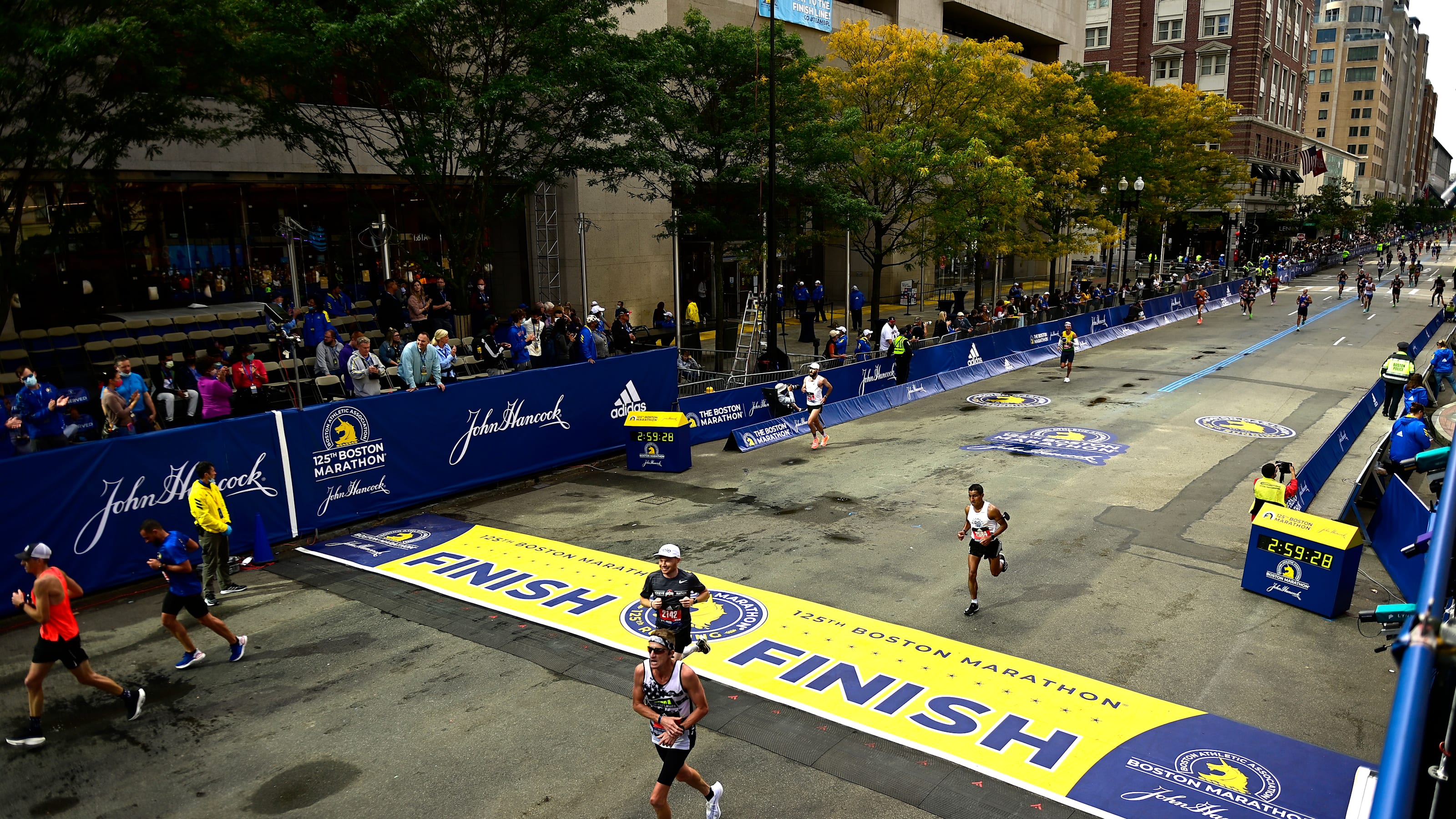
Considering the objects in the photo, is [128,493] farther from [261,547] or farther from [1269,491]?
[1269,491]

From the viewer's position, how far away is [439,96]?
19922 mm

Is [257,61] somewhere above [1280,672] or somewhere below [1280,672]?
above

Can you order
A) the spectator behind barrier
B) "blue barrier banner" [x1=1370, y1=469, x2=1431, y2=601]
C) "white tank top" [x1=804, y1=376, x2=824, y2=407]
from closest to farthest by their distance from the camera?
"blue barrier banner" [x1=1370, y1=469, x2=1431, y2=601]
the spectator behind barrier
"white tank top" [x1=804, y1=376, x2=824, y2=407]

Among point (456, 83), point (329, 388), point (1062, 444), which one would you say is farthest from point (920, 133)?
point (329, 388)

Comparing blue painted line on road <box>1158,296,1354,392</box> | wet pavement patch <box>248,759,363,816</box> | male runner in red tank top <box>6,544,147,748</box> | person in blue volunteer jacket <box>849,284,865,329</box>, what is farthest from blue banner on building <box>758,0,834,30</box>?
wet pavement patch <box>248,759,363,816</box>

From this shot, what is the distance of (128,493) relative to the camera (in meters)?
12.4

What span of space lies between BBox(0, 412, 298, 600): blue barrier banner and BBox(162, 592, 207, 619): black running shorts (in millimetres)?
3296

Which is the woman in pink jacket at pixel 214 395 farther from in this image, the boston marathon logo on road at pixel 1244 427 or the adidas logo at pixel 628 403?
the boston marathon logo on road at pixel 1244 427

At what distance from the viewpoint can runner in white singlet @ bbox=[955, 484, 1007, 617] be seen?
1119 centimetres

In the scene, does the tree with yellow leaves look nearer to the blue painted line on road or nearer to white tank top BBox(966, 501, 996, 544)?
the blue painted line on road

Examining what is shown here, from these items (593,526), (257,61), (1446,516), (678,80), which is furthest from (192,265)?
(1446,516)

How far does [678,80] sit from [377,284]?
462 inches

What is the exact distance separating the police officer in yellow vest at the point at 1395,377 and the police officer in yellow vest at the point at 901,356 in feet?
39.1

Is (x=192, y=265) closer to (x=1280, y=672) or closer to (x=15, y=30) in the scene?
(x=15, y=30)
